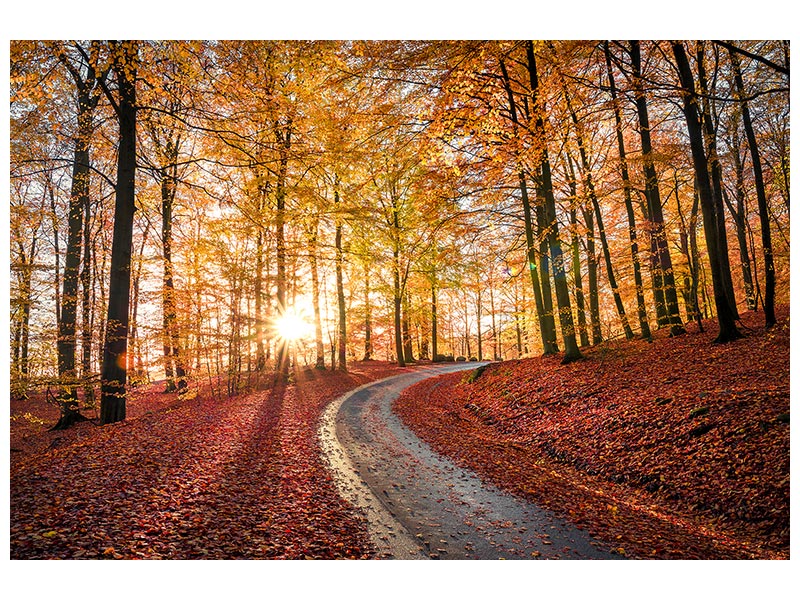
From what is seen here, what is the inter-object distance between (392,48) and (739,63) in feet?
22.6

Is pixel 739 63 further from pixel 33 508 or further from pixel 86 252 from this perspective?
pixel 86 252

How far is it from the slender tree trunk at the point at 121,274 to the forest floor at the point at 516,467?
639mm

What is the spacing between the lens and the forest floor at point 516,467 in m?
3.47

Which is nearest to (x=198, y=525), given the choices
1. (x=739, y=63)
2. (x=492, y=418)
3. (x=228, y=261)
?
(x=492, y=418)

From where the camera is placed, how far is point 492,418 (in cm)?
888

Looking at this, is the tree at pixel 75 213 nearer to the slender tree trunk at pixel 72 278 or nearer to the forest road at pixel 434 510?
Answer: the slender tree trunk at pixel 72 278

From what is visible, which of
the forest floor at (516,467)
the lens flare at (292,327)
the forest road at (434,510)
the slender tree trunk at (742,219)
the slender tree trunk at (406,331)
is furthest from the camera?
the slender tree trunk at (406,331)

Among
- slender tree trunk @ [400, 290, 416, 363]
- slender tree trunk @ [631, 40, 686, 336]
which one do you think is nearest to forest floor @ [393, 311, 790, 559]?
slender tree trunk @ [631, 40, 686, 336]

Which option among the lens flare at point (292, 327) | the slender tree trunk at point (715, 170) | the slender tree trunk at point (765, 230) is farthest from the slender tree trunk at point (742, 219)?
the lens flare at point (292, 327)

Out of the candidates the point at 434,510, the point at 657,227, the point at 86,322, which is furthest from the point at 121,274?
the point at 657,227

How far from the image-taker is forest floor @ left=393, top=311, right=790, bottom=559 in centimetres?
404

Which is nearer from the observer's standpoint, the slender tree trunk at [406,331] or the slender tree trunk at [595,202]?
the slender tree trunk at [595,202]

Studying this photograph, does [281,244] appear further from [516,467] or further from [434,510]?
[434,510]
